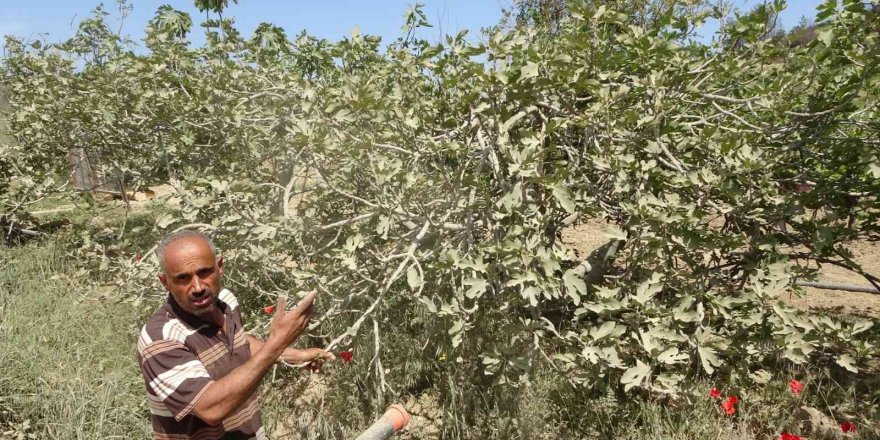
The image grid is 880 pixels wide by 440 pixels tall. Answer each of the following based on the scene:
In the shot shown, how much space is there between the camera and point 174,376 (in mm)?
1672

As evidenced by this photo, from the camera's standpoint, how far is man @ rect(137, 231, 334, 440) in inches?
64.4

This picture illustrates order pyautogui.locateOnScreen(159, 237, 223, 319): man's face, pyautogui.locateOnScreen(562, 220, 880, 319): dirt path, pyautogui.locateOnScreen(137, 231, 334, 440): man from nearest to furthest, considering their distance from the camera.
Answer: pyautogui.locateOnScreen(137, 231, 334, 440): man, pyautogui.locateOnScreen(159, 237, 223, 319): man's face, pyautogui.locateOnScreen(562, 220, 880, 319): dirt path

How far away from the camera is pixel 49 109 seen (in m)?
4.98

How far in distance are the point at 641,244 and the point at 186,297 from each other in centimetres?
193

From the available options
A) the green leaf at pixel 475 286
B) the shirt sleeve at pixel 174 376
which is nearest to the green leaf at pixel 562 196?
the green leaf at pixel 475 286

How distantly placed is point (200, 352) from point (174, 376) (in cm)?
17

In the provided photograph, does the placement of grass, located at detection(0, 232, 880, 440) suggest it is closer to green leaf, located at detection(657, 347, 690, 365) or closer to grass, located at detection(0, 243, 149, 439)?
grass, located at detection(0, 243, 149, 439)

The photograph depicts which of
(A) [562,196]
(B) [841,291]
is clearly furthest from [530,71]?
(B) [841,291]

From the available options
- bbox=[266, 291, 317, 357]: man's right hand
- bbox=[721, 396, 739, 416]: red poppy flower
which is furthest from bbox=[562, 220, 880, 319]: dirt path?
bbox=[266, 291, 317, 357]: man's right hand

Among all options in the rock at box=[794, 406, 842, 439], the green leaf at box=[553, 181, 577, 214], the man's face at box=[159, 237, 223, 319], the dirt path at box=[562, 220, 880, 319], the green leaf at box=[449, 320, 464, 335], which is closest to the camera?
the man's face at box=[159, 237, 223, 319]

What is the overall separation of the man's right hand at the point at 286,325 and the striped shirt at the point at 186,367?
0.21 meters

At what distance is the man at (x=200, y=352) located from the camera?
1636 millimetres

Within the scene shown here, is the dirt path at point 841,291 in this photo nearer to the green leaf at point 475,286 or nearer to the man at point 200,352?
the green leaf at point 475,286

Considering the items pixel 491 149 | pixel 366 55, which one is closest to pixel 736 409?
pixel 491 149
